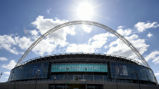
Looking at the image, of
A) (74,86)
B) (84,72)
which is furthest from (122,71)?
(74,86)

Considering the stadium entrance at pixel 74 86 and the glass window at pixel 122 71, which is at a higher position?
the glass window at pixel 122 71

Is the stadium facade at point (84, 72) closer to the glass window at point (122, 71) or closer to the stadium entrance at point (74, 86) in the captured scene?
the glass window at point (122, 71)

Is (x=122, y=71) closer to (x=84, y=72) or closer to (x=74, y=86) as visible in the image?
(x=84, y=72)

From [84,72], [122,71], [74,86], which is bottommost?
[74,86]

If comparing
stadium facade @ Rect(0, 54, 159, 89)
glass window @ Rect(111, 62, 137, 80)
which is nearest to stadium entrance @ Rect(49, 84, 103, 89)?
stadium facade @ Rect(0, 54, 159, 89)

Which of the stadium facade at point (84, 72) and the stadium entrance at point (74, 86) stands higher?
the stadium facade at point (84, 72)

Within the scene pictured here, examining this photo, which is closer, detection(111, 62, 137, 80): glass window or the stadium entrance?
the stadium entrance

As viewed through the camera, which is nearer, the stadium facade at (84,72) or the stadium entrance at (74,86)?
the stadium entrance at (74,86)

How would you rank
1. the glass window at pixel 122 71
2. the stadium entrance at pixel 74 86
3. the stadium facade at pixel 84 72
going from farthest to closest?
the glass window at pixel 122 71
the stadium facade at pixel 84 72
the stadium entrance at pixel 74 86

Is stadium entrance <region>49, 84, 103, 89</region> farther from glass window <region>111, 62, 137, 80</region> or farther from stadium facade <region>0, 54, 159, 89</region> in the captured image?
glass window <region>111, 62, 137, 80</region>

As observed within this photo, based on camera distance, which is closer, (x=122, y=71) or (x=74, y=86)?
(x=74, y=86)

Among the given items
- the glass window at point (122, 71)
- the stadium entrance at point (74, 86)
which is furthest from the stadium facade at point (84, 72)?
the stadium entrance at point (74, 86)

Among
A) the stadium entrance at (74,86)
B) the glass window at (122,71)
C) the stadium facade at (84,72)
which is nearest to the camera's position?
the stadium entrance at (74,86)

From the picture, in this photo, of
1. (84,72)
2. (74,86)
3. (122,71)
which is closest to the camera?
(74,86)
